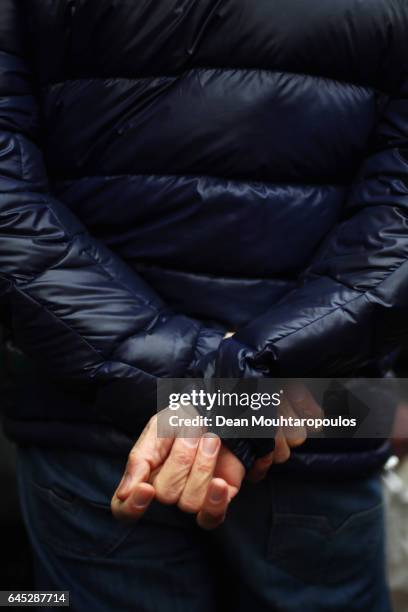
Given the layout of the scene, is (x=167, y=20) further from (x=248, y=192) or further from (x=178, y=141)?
(x=248, y=192)

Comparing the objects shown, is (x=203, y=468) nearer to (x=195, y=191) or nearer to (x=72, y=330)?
(x=72, y=330)

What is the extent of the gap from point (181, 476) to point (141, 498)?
59 mm

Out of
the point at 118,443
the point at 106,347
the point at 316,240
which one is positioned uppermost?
the point at 316,240

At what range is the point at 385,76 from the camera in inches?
39.0

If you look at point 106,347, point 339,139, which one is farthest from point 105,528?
point 339,139

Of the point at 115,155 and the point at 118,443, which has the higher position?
the point at 115,155

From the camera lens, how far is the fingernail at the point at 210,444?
844 mm

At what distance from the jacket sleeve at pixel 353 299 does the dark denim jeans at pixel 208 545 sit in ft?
0.71

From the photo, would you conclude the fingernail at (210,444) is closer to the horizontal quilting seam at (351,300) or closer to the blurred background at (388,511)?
the horizontal quilting seam at (351,300)

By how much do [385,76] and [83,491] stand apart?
2.55 ft

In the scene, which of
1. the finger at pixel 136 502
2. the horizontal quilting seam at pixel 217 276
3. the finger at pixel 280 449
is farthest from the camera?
the horizontal quilting seam at pixel 217 276

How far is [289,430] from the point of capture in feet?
3.03

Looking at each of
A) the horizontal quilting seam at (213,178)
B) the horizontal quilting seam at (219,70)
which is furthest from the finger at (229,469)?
the horizontal quilting seam at (219,70)

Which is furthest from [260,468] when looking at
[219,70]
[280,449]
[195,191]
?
[219,70]
